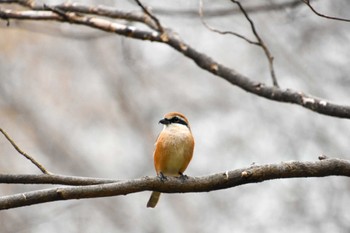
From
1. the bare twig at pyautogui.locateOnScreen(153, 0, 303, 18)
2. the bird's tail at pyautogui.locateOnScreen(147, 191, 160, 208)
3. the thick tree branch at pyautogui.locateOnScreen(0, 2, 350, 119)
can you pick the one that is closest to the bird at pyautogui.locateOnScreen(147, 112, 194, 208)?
the bird's tail at pyautogui.locateOnScreen(147, 191, 160, 208)

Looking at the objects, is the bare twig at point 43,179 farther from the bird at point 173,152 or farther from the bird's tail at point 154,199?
the bird's tail at point 154,199

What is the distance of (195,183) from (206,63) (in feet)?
6.23

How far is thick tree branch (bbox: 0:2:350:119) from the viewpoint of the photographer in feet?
14.8

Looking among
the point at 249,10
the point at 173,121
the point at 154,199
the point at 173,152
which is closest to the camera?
the point at 173,152

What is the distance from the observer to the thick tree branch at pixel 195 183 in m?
3.21

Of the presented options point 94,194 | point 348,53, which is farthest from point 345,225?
point 94,194

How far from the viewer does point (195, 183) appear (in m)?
3.41

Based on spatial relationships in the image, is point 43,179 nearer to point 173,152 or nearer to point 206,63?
point 173,152

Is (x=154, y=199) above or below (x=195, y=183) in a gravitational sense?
below

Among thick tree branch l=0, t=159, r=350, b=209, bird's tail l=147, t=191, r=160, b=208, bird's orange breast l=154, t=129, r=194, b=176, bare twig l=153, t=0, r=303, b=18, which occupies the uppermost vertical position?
thick tree branch l=0, t=159, r=350, b=209

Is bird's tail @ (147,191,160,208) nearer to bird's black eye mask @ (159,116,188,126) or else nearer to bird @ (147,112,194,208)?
bird @ (147,112,194,208)

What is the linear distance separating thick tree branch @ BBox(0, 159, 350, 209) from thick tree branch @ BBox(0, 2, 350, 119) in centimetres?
109

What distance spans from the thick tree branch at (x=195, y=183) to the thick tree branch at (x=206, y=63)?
42.8 inches

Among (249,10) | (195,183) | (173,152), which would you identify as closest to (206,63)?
(173,152)
